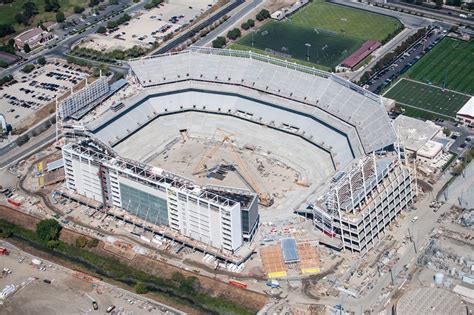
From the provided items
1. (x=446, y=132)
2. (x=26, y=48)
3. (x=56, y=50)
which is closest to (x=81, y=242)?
Result: (x=446, y=132)

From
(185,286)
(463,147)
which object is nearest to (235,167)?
(185,286)

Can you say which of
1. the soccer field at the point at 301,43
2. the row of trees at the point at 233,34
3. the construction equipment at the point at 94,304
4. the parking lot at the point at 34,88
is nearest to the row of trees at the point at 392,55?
the soccer field at the point at 301,43

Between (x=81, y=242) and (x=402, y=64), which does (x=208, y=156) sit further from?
(x=402, y=64)

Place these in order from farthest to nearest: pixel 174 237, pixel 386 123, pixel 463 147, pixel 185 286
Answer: pixel 463 147
pixel 386 123
pixel 174 237
pixel 185 286

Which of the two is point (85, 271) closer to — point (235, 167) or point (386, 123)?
point (235, 167)

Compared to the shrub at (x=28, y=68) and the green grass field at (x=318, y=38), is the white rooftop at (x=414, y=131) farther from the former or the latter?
A: the shrub at (x=28, y=68)
